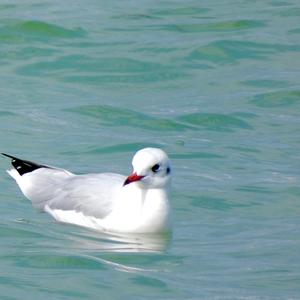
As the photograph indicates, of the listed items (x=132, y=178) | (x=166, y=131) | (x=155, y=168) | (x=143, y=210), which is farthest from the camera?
(x=166, y=131)

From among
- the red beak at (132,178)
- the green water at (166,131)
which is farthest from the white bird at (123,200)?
the green water at (166,131)

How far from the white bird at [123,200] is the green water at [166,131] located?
14cm

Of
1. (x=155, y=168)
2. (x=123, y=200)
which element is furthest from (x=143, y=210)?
(x=155, y=168)

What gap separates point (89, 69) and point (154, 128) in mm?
1895

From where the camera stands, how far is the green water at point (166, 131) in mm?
8125

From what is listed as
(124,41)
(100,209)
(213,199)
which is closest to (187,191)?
(213,199)

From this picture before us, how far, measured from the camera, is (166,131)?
39.9 feet

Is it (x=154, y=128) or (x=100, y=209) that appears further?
(x=154, y=128)

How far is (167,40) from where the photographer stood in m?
15.0

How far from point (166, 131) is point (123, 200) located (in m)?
2.90

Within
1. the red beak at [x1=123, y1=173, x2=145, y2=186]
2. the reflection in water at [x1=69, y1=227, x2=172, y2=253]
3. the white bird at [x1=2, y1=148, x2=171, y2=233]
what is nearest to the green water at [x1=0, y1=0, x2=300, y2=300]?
the reflection in water at [x1=69, y1=227, x2=172, y2=253]

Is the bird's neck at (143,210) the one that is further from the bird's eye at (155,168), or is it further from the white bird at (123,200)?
the bird's eye at (155,168)

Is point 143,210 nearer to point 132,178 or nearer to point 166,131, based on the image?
point 132,178

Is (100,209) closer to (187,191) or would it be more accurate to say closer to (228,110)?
(187,191)
